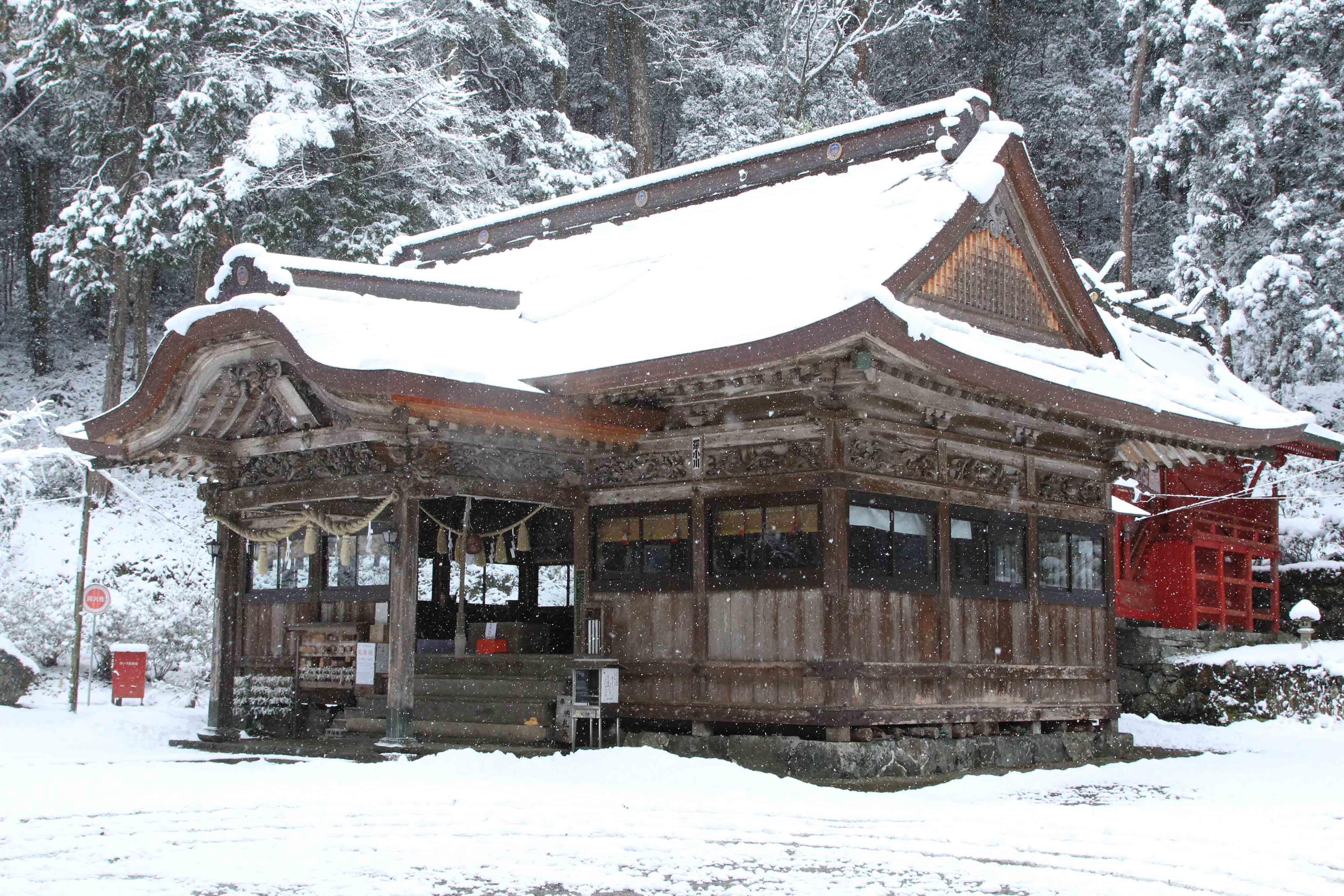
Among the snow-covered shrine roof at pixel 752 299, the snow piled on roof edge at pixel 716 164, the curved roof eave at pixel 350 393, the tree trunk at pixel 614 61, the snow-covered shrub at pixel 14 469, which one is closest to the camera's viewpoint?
the curved roof eave at pixel 350 393

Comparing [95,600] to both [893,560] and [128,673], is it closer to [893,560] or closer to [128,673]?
[128,673]

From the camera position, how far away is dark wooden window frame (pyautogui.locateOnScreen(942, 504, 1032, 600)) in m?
14.7

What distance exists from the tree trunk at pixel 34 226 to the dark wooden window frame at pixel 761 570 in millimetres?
30679

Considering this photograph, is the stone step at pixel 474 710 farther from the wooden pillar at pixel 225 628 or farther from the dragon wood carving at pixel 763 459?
the dragon wood carving at pixel 763 459

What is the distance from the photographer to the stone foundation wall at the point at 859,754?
42.4ft

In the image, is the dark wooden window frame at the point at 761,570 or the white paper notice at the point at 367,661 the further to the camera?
the white paper notice at the point at 367,661

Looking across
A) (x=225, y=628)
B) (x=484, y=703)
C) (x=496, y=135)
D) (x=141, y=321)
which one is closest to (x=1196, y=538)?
(x=484, y=703)

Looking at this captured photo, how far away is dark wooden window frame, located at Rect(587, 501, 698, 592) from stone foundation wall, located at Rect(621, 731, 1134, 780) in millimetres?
1642

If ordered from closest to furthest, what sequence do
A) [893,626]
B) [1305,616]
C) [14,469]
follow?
[893,626], [1305,616], [14,469]

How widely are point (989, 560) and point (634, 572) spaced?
166 inches

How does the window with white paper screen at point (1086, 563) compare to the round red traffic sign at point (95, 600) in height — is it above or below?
above

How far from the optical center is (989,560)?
1515 cm

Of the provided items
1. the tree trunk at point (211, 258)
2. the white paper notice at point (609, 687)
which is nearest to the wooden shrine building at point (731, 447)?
the white paper notice at point (609, 687)

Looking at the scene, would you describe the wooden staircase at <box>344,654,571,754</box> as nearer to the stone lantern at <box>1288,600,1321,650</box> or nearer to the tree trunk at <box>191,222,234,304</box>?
the stone lantern at <box>1288,600,1321,650</box>
